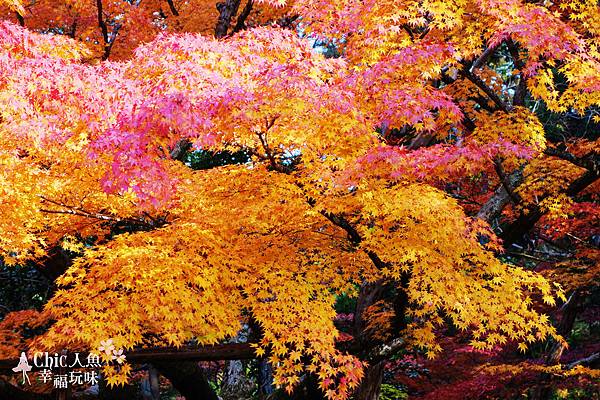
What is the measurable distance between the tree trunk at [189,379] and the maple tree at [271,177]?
2554mm

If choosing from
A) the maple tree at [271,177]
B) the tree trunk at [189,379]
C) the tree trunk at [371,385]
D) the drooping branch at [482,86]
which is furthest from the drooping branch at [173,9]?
the tree trunk at [371,385]

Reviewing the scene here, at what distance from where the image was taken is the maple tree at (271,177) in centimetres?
573

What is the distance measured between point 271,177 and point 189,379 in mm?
5317

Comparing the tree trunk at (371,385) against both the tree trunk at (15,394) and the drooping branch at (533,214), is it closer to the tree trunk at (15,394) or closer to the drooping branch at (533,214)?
the drooping branch at (533,214)

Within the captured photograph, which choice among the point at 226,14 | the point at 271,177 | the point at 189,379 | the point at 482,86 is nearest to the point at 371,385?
the point at 189,379

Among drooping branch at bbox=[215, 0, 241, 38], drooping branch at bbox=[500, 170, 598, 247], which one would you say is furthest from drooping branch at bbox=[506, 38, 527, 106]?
drooping branch at bbox=[215, 0, 241, 38]

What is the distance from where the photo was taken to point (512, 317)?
6.62 meters

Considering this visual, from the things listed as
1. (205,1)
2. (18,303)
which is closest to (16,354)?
(18,303)

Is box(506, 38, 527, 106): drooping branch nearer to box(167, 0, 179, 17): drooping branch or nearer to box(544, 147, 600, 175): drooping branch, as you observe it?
box(544, 147, 600, 175): drooping branch

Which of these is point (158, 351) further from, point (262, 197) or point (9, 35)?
point (9, 35)

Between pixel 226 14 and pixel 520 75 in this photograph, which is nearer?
pixel 520 75

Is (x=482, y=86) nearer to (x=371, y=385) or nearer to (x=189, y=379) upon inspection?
(x=371, y=385)

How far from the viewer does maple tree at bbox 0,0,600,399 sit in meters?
5.73

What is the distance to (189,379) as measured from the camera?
1001 centimetres
